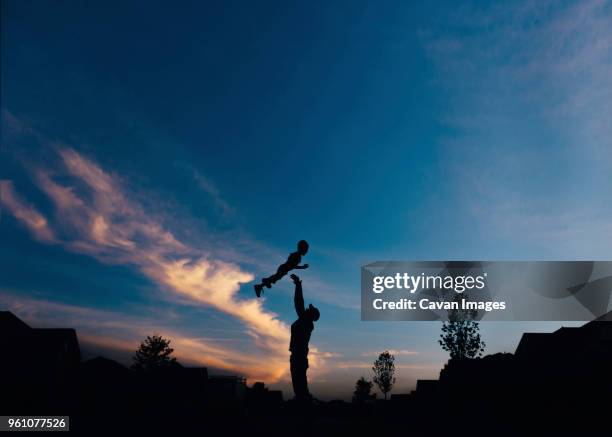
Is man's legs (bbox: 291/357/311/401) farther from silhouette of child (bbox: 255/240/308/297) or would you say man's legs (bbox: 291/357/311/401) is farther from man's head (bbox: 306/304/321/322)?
silhouette of child (bbox: 255/240/308/297)

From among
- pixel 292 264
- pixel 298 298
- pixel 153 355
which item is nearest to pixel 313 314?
pixel 298 298

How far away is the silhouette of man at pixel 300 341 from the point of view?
9.41 m

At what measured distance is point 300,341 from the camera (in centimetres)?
957

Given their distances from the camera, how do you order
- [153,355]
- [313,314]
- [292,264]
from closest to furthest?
[292,264], [313,314], [153,355]

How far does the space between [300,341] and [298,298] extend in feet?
3.37

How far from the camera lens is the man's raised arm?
9.78 m

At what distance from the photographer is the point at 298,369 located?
31.2 feet

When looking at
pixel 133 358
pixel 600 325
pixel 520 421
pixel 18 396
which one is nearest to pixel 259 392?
pixel 18 396

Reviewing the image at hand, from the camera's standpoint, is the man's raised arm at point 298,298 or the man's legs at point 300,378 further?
the man's raised arm at point 298,298

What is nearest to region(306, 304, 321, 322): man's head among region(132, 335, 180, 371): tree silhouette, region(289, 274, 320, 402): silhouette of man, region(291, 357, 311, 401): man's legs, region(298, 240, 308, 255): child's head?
region(289, 274, 320, 402): silhouette of man

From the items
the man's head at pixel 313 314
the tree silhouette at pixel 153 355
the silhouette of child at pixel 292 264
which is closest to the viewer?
the silhouette of child at pixel 292 264

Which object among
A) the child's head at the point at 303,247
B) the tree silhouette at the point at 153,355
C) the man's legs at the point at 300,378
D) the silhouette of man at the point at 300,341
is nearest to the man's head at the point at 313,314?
the silhouette of man at the point at 300,341

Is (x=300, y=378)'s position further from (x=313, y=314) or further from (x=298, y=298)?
(x=298, y=298)

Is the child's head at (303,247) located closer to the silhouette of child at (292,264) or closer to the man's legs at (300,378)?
the silhouette of child at (292,264)
